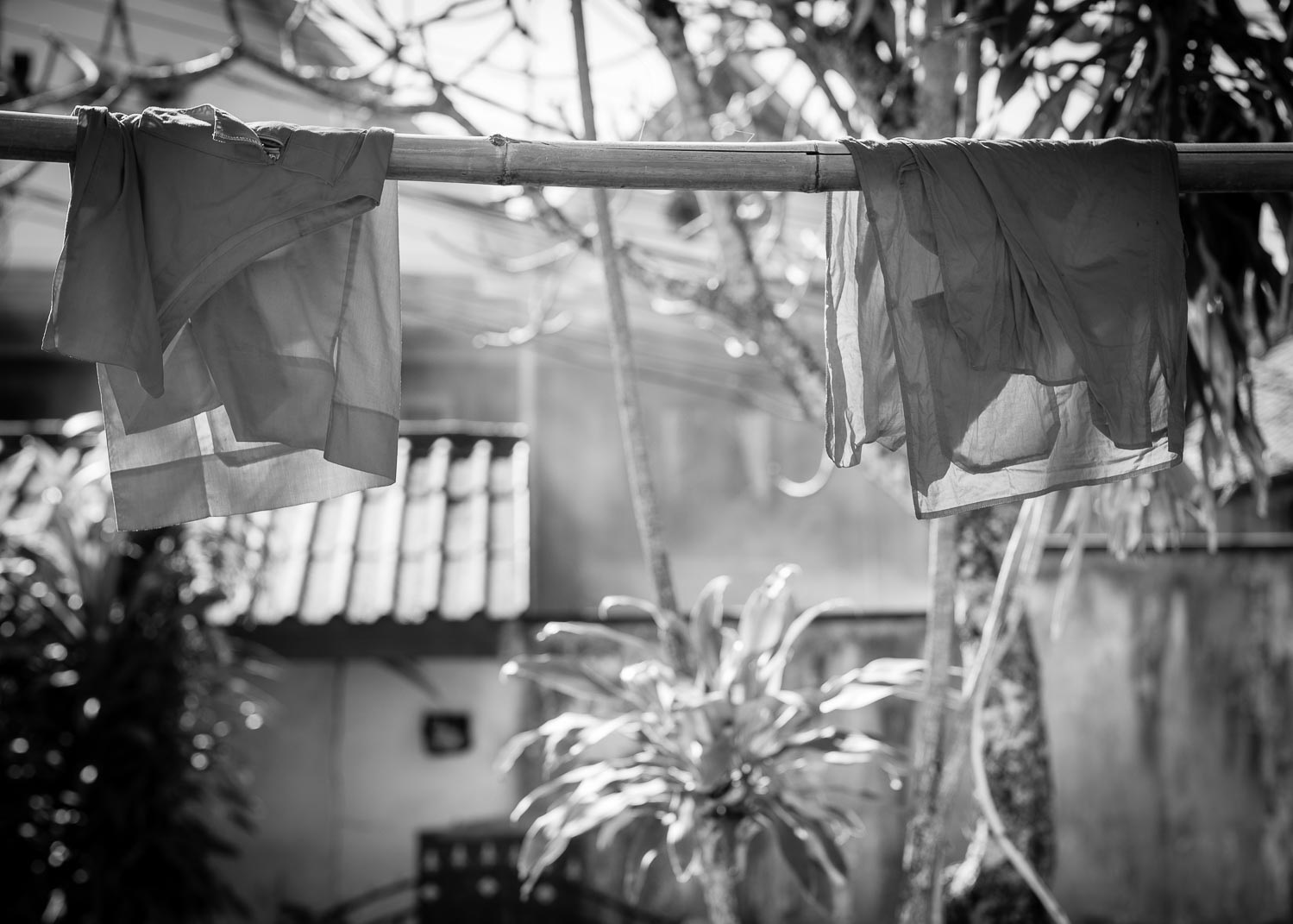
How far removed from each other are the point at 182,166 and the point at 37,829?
315 cm

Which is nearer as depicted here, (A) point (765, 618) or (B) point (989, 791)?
(A) point (765, 618)

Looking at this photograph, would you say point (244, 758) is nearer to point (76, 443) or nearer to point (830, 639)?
point (76, 443)

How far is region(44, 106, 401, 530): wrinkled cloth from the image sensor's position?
6.75 ft

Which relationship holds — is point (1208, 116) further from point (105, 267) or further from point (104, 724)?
point (104, 724)

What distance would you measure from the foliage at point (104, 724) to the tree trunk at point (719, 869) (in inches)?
85.9

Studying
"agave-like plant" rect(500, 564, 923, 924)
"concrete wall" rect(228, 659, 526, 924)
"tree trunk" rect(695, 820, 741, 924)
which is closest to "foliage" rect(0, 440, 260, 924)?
"concrete wall" rect(228, 659, 526, 924)

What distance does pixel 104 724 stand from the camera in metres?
4.39

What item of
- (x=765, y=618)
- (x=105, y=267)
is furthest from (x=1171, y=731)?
(x=105, y=267)

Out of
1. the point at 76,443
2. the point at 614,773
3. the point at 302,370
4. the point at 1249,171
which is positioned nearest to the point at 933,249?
the point at 1249,171

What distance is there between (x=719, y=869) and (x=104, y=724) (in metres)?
2.49

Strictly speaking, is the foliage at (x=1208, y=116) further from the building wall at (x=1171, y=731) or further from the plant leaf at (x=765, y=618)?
the building wall at (x=1171, y=731)

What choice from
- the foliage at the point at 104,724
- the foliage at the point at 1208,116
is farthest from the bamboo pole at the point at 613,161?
the foliage at the point at 104,724

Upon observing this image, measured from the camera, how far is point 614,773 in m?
3.17

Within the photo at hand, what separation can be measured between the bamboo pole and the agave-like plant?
4.48 feet
